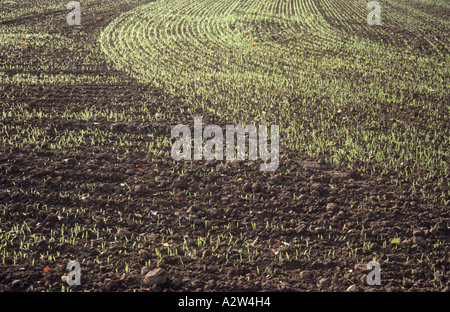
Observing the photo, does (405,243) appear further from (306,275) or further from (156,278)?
(156,278)

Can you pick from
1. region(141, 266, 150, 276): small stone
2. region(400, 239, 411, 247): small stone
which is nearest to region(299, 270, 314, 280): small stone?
region(400, 239, 411, 247): small stone

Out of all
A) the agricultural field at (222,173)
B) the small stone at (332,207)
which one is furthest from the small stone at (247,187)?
the small stone at (332,207)

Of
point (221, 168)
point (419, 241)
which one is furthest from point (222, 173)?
point (419, 241)

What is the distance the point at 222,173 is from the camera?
5.51 metres

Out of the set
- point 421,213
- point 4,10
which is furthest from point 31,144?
point 4,10

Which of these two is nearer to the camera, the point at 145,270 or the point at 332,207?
the point at 145,270

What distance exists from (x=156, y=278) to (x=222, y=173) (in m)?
2.20

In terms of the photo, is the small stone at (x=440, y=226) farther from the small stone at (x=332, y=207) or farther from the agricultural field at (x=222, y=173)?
the small stone at (x=332, y=207)

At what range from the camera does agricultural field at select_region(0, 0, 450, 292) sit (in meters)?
3.80

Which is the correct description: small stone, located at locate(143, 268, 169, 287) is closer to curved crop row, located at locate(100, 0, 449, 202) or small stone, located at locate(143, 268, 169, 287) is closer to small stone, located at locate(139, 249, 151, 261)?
small stone, located at locate(139, 249, 151, 261)

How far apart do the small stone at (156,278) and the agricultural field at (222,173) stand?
0.11 ft

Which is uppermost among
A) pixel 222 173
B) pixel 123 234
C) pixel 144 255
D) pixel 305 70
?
pixel 305 70

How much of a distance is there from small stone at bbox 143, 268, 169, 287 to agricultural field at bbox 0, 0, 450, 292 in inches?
Result: 1.3

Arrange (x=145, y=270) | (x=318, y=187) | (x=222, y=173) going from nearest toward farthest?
1. (x=145, y=270)
2. (x=318, y=187)
3. (x=222, y=173)
